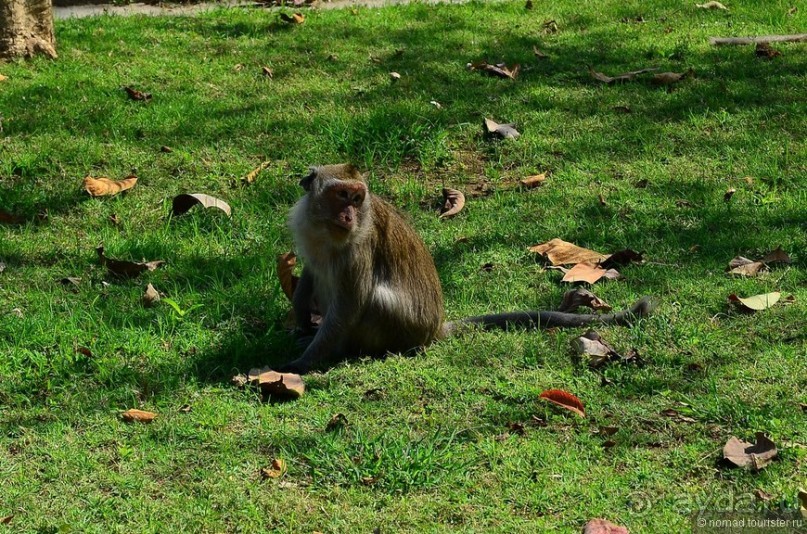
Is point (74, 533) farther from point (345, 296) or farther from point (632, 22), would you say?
point (632, 22)

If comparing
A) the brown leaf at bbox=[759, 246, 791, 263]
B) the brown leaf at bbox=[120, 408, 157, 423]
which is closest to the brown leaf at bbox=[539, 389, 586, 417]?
the brown leaf at bbox=[120, 408, 157, 423]

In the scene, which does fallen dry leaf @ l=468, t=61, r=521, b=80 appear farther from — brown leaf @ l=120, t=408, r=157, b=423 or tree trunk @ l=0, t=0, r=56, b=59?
brown leaf @ l=120, t=408, r=157, b=423

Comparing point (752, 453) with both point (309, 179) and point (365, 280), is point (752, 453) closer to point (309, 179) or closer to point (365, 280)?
point (365, 280)

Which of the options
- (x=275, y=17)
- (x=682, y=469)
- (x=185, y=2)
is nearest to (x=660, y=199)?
(x=682, y=469)

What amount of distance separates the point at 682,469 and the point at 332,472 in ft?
4.81

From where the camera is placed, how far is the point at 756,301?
19.4 ft

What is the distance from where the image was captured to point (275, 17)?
10305 mm

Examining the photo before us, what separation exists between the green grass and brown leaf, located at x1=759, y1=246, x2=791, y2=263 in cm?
12

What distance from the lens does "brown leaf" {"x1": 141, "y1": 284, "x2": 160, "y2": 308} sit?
6082mm

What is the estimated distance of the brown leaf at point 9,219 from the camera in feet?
22.9

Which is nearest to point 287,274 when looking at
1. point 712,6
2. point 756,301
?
point 756,301

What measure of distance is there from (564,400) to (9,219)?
397cm

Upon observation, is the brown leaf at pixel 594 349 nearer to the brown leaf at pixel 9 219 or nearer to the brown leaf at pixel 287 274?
the brown leaf at pixel 287 274

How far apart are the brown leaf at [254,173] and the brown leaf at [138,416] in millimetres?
2840
